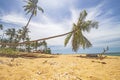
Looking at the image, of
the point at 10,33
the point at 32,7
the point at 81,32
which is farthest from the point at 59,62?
the point at 10,33

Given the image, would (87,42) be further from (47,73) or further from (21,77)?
(21,77)

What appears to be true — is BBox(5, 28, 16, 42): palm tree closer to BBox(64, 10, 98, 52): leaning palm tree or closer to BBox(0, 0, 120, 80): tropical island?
BBox(0, 0, 120, 80): tropical island

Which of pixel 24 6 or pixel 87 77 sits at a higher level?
pixel 24 6

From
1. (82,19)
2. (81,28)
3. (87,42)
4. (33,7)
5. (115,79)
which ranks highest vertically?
(33,7)

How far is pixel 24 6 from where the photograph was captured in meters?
30.3

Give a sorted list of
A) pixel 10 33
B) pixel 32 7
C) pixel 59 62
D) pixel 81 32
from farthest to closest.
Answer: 1. pixel 10 33
2. pixel 32 7
3. pixel 81 32
4. pixel 59 62

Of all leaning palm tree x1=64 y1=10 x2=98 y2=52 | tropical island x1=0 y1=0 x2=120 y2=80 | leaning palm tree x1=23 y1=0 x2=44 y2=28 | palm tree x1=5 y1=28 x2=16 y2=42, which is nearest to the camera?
tropical island x1=0 y1=0 x2=120 y2=80

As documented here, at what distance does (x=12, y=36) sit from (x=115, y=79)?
43.8 metres

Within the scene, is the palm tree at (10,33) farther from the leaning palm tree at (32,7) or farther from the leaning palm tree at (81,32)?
the leaning palm tree at (81,32)

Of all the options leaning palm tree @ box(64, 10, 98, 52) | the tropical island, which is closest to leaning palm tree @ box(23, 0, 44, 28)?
the tropical island

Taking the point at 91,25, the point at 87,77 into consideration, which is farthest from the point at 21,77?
the point at 91,25

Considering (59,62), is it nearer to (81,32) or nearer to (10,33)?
(81,32)

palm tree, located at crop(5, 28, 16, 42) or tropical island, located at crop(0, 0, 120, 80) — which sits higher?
palm tree, located at crop(5, 28, 16, 42)

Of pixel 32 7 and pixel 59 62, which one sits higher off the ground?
pixel 32 7
